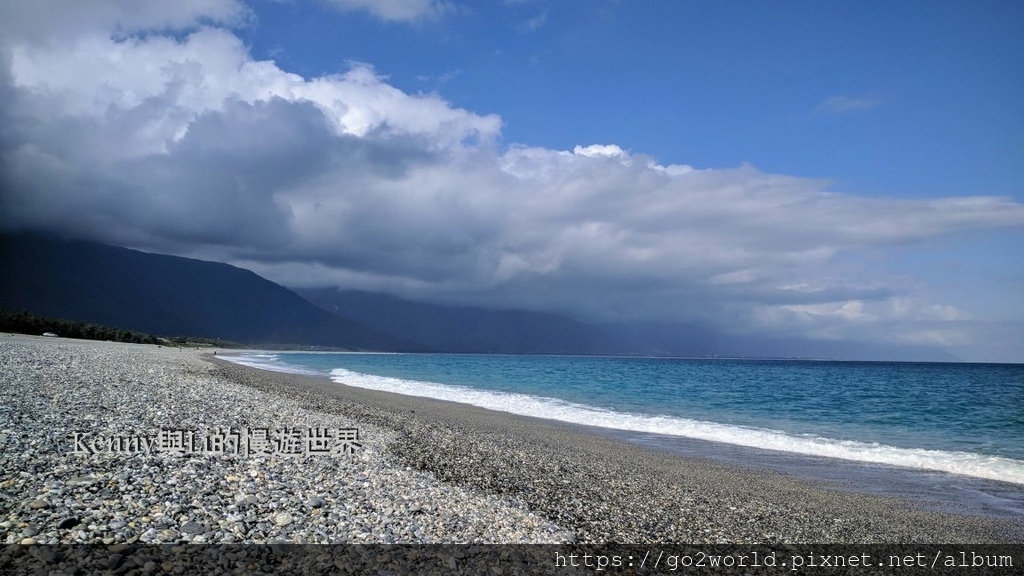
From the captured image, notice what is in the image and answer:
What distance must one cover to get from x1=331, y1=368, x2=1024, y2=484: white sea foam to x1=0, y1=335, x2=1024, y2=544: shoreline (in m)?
6.78

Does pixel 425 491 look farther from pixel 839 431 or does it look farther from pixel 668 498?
pixel 839 431

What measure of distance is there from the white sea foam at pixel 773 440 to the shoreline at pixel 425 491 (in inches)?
267

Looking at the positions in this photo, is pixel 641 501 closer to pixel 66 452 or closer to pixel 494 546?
pixel 494 546

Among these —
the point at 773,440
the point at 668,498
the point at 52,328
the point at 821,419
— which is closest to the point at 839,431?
the point at 821,419

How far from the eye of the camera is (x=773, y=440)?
23516 mm

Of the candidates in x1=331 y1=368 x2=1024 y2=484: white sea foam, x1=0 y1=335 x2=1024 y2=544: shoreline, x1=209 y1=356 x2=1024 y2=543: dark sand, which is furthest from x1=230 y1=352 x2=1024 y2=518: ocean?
x1=0 y1=335 x2=1024 y2=544: shoreline

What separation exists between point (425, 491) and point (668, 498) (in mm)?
5125

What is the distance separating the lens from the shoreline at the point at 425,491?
762cm

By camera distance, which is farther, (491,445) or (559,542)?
(491,445)

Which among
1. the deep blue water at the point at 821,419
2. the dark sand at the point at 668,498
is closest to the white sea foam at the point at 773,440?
the deep blue water at the point at 821,419

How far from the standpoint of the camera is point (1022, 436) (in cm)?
2716

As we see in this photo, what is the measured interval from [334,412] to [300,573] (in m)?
15.2

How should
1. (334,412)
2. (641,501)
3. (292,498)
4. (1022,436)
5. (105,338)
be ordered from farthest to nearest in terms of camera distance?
(105,338) → (1022,436) → (334,412) → (641,501) → (292,498)

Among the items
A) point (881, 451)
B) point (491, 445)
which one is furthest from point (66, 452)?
point (881, 451)
